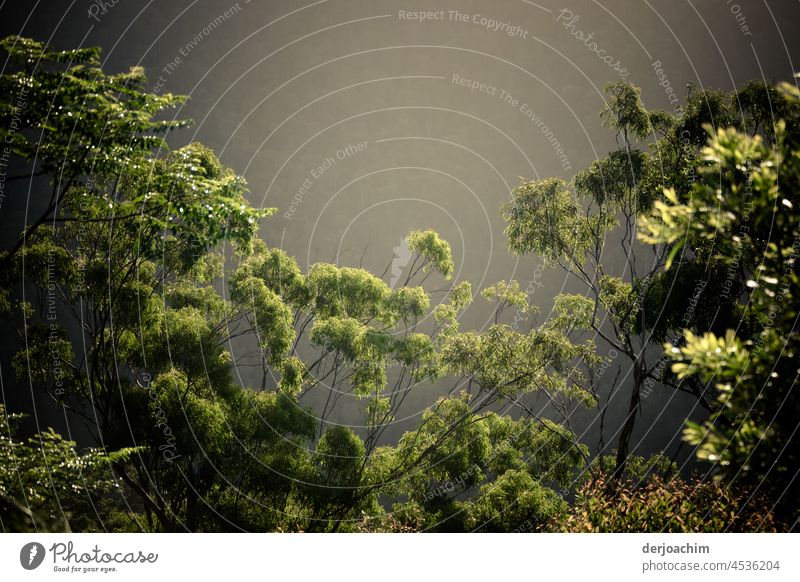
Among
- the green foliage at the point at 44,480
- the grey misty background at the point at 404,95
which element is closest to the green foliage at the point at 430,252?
the grey misty background at the point at 404,95

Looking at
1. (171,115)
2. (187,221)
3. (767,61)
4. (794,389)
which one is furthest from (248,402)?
(767,61)

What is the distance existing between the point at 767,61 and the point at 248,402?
30.6 ft

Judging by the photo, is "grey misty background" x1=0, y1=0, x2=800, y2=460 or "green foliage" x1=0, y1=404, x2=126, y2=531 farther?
"grey misty background" x1=0, y1=0, x2=800, y2=460

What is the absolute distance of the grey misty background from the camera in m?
8.34

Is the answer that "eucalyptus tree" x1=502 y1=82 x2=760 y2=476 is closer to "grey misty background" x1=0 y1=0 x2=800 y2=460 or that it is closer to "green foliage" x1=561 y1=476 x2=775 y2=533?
"grey misty background" x1=0 y1=0 x2=800 y2=460

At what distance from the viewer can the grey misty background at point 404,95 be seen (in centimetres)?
834

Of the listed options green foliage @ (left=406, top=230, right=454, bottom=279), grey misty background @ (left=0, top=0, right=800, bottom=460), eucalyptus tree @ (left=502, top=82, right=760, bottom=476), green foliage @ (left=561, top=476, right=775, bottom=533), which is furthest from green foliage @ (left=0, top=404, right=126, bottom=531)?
eucalyptus tree @ (left=502, top=82, right=760, bottom=476)

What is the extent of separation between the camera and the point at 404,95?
1362cm

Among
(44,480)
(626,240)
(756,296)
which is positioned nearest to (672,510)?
(756,296)

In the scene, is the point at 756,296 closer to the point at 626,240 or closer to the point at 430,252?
the point at 626,240

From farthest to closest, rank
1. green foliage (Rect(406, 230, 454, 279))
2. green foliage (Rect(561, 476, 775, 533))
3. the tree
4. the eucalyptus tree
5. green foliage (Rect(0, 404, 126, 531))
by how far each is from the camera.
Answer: green foliage (Rect(406, 230, 454, 279))
the eucalyptus tree
green foliage (Rect(561, 476, 775, 533))
green foliage (Rect(0, 404, 126, 531))
the tree

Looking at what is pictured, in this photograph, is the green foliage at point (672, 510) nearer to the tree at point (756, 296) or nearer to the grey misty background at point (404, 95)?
the grey misty background at point (404, 95)

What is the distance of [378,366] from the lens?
1011 cm
